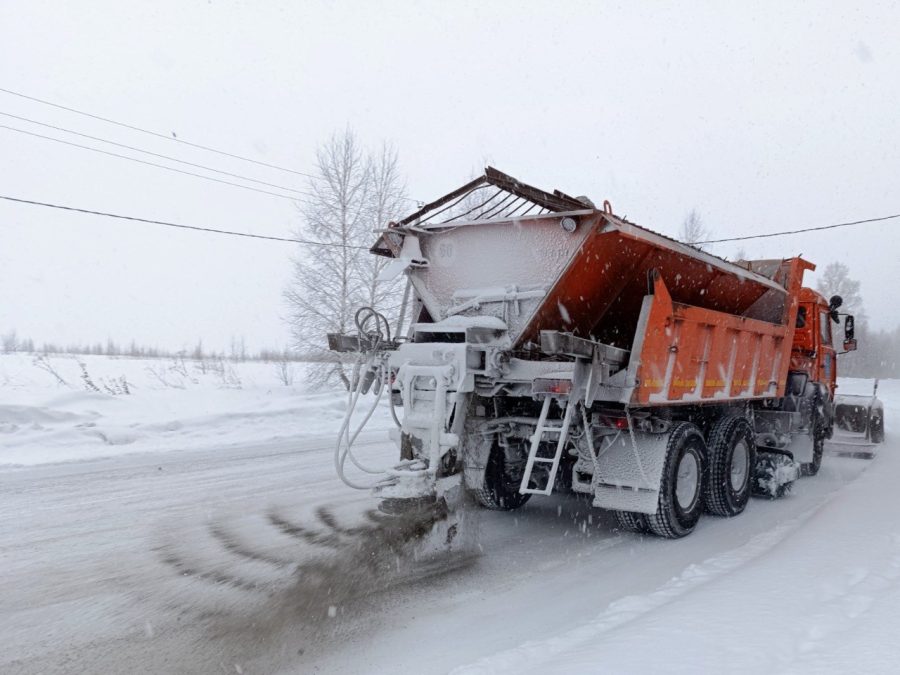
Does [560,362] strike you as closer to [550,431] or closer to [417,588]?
[550,431]

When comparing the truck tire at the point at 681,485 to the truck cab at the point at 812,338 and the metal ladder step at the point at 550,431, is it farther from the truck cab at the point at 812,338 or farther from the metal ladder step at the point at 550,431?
the truck cab at the point at 812,338

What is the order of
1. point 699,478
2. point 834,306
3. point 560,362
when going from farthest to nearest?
point 834,306 < point 699,478 < point 560,362

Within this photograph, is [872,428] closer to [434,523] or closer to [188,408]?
[434,523]

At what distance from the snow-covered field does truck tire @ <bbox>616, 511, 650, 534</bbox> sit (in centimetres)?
11

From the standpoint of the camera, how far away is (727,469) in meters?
6.31

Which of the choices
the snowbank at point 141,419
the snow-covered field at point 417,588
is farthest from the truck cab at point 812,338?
the snowbank at point 141,419

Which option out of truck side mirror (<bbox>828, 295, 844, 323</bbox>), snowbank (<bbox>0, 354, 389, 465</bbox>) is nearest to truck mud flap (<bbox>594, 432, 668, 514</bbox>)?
truck side mirror (<bbox>828, 295, 844, 323</bbox>)

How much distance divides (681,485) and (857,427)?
779cm

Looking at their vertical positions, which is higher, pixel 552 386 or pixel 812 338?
pixel 812 338

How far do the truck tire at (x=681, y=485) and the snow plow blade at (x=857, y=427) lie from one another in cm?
651

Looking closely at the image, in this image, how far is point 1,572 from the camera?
14.4ft

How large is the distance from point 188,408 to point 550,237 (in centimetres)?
1120

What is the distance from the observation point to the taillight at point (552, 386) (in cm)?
464

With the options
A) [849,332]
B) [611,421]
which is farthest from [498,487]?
[849,332]
